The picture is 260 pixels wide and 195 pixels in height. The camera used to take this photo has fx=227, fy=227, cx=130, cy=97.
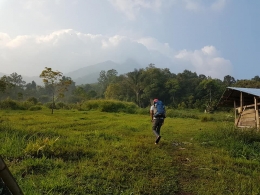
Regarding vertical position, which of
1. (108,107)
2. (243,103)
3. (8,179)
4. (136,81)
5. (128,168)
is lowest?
(128,168)

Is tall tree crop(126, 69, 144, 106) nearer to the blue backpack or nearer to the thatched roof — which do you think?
the thatched roof

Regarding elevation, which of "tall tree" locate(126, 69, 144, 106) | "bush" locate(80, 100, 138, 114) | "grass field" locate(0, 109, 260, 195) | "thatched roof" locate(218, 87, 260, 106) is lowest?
"grass field" locate(0, 109, 260, 195)

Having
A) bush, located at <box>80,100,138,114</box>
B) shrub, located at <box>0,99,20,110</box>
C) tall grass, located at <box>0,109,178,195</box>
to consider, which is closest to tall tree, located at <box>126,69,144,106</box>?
bush, located at <box>80,100,138,114</box>

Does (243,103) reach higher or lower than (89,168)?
higher

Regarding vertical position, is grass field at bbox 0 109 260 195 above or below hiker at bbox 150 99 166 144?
below

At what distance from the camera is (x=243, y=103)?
1440 centimetres

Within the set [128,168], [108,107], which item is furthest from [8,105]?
[128,168]

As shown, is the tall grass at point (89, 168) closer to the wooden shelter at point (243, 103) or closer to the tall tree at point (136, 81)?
the wooden shelter at point (243, 103)

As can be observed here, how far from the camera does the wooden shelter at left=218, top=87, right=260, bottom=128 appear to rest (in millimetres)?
12297

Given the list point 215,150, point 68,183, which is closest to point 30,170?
point 68,183

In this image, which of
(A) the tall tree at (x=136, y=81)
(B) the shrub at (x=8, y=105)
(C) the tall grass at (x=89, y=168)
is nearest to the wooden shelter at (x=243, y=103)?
(C) the tall grass at (x=89, y=168)

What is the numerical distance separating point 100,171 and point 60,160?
126cm

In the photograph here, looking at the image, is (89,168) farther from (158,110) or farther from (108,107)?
(108,107)

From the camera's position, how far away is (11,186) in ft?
5.97
